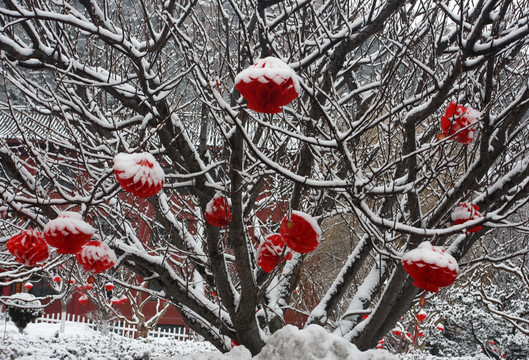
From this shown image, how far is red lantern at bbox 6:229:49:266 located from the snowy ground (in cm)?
117

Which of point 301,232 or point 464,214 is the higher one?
point 464,214

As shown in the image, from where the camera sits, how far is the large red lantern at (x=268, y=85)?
1.85 metres

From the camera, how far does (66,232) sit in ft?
8.15

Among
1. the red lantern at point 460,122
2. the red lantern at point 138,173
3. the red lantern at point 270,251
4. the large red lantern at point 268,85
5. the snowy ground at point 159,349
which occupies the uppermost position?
the red lantern at point 460,122

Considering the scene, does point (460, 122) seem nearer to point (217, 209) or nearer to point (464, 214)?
point (464, 214)

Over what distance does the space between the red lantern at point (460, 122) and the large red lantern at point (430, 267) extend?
3.05ft

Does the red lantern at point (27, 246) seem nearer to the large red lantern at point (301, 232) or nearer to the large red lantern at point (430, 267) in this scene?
the large red lantern at point (301, 232)

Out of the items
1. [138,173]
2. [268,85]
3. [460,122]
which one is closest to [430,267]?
[460,122]

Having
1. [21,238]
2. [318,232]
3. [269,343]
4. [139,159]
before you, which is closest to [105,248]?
[21,238]

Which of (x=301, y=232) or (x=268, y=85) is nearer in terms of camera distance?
(x=268, y=85)

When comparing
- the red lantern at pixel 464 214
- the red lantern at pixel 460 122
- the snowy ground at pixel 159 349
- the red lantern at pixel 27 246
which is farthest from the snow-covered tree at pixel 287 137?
the snowy ground at pixel 159 349

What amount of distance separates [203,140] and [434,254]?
10.2 ft

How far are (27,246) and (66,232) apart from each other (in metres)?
0.66

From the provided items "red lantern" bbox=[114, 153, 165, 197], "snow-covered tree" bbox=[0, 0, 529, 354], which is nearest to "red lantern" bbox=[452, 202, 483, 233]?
"snow-covered tree" bbox=[0, 0, 529, 354]
